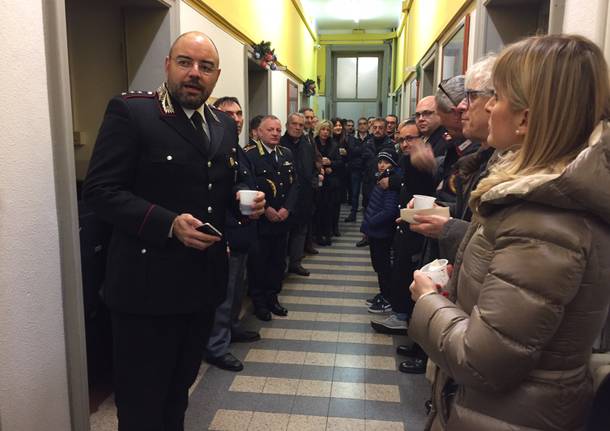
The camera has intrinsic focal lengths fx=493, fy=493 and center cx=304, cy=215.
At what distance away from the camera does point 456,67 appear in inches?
152

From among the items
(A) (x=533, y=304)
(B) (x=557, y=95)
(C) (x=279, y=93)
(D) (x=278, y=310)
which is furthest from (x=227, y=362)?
(C) (x=279, y=93)

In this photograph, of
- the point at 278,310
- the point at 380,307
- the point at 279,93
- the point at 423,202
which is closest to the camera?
the point at 423,202

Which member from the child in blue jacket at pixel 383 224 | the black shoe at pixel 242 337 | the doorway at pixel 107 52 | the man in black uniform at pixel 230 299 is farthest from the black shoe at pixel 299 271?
the doorway at pixel 107 52

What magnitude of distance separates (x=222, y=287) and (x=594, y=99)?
4.18 feet

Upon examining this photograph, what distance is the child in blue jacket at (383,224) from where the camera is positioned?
3.59 meters

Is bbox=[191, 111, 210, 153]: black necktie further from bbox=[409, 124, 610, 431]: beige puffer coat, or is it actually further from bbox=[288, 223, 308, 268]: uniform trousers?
bbox=[288, 223, 308, 268]: uniform trousers

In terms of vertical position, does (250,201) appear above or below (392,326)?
above

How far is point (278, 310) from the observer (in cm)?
379

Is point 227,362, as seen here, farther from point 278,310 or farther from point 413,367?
point 413,367

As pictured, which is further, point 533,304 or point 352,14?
point 352,14

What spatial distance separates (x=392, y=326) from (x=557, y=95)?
107 inches

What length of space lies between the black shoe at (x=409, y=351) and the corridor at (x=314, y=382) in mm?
54

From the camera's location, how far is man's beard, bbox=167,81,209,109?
1.60 m

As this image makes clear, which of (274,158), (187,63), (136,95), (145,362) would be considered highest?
(187,63)
